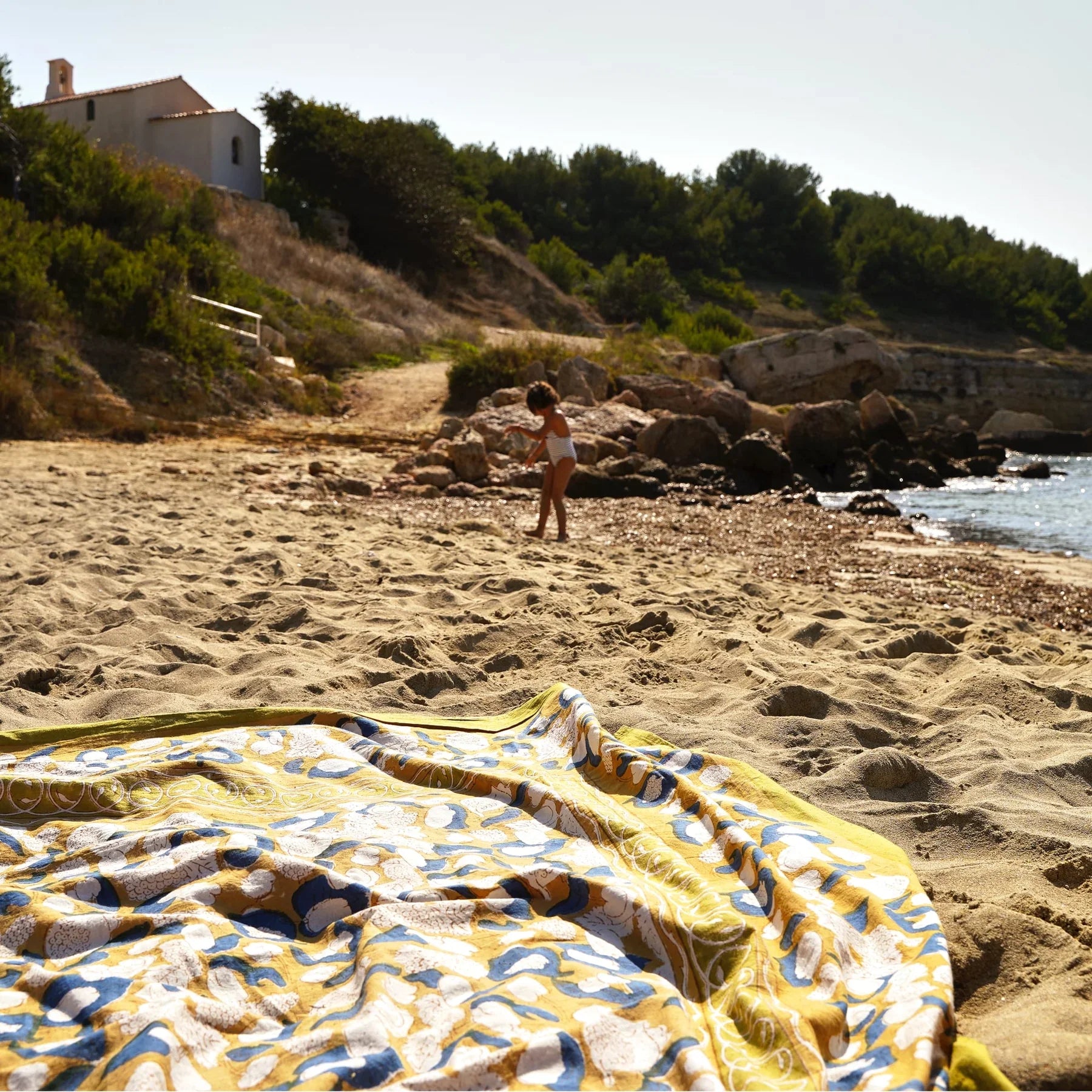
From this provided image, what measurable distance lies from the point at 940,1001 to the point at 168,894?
1524mm

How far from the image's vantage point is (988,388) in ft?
111

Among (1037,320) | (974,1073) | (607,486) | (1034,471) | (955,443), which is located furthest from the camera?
(1037,320)

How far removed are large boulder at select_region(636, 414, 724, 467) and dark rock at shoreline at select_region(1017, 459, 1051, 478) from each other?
27.9 feet

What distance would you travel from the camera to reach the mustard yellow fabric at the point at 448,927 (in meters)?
1.65

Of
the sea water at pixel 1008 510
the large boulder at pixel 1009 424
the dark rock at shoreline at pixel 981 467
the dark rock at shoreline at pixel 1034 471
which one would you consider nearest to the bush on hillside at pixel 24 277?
the sea water at pixel 1008 510

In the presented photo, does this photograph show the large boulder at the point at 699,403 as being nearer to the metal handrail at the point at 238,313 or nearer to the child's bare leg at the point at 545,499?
the metal handrail at the point at 238,313

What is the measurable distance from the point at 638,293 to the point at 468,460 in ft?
74.6

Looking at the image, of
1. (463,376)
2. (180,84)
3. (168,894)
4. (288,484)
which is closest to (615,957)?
(168,894)

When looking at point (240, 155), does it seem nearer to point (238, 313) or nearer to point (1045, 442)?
point (238, 313)

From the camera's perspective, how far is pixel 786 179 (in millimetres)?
50219

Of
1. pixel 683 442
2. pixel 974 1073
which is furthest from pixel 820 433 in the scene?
pixel 974 1073

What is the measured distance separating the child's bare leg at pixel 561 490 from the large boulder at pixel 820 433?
7.71m

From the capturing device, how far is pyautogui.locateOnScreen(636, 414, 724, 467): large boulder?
13266 millimetres

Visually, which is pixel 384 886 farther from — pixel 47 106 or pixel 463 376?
pixel 47 106
